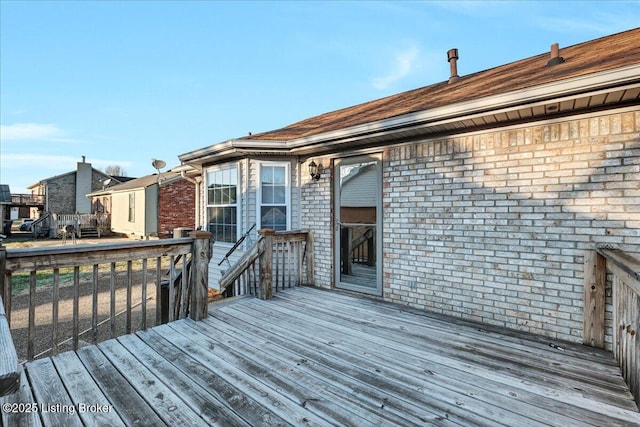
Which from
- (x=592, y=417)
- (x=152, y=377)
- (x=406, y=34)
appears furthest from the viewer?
(x=406, y=34)

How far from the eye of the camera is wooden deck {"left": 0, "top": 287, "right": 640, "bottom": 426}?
1877mm

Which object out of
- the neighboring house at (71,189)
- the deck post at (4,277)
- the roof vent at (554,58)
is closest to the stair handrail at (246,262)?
the deck post at (4,277)

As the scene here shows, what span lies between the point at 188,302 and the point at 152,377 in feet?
4.95

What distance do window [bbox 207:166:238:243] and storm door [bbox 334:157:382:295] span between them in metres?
2.20

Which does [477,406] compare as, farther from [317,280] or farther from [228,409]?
[317,280]

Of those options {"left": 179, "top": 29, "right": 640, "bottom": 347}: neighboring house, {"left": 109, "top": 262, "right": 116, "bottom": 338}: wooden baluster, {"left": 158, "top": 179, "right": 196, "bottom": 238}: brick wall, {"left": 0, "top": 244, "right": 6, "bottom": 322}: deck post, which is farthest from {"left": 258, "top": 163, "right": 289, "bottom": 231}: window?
{"left": 158, "top": 179, "right": 196, "bottom": 238}: brick wall

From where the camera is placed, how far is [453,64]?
631 cm

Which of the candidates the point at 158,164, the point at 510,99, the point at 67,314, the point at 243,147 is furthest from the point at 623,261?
the point at 158,164

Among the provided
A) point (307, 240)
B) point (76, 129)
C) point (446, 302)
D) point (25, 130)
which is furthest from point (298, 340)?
point (25, 130)

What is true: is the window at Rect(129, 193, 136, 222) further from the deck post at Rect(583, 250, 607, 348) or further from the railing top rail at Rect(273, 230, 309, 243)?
the deck post at Rect(583, 250, 607, 348)

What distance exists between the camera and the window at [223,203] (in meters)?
6.19

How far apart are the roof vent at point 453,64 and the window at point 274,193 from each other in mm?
3879

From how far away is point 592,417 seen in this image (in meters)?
1.88

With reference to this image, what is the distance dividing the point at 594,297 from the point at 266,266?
378 cm
